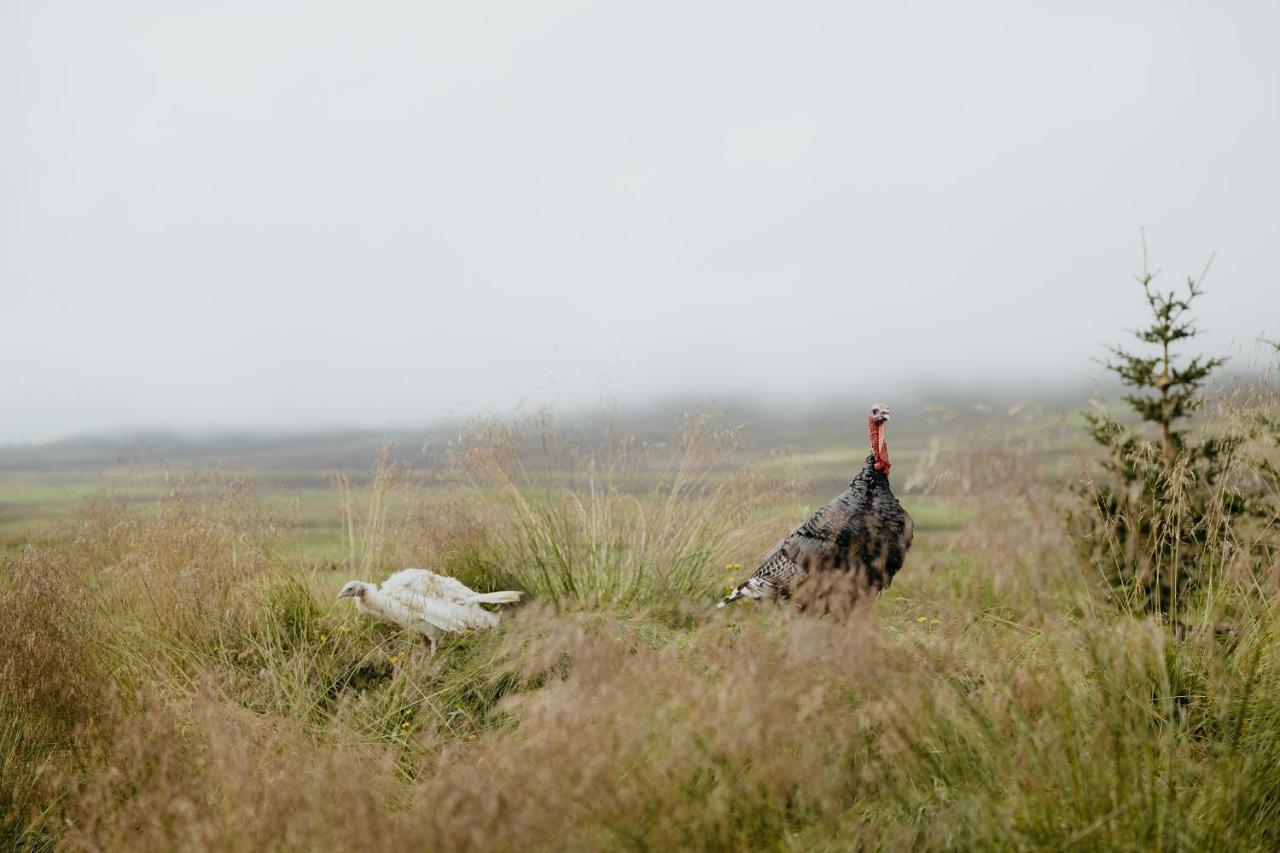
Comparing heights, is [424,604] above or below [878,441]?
below

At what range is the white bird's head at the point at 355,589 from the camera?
17.4ft

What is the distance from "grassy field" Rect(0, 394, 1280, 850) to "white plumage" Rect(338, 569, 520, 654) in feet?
0.40

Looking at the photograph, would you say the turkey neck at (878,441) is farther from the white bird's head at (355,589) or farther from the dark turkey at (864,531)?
the white bird's head at (355,589)

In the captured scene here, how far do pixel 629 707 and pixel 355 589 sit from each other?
3.27m

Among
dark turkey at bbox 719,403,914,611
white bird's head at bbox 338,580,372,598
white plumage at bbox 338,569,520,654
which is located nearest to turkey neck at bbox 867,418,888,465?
dark turkey at bbox 719,403,914,611

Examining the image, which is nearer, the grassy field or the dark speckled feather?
the grassy field

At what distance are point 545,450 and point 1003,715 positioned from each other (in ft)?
13.6

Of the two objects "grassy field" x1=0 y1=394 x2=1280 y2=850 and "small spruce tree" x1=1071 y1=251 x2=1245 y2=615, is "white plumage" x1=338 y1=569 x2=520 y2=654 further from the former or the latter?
"small spruce tree" x1=1071 y1=251 x2=1245 y2=615

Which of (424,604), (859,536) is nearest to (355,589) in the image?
(424,604)

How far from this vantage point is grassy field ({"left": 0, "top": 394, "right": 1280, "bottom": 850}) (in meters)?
2.35

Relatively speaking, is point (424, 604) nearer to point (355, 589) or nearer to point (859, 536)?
point (355, 589)

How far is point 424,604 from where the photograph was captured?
5.28 metres

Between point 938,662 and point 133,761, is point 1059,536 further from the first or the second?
point 133,761

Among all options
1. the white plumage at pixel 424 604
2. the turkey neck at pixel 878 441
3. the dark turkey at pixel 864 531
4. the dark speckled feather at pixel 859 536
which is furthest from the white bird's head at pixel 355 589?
the turkey neck at pixel 878 441
